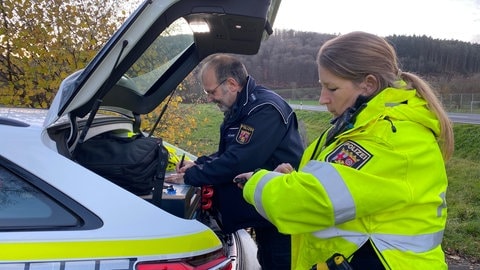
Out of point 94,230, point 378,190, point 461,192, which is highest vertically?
point 378,190

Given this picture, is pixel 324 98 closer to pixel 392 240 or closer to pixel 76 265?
pixel 392 240

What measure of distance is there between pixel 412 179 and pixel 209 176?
1.18 metres

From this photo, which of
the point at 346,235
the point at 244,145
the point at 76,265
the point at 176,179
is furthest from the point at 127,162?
→ the point at 346,235

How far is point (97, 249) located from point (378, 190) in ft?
3.08

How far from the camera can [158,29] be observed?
74.7 inches

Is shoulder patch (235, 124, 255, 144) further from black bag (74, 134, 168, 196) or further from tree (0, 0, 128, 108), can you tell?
tree (0, 0, 128, 108)

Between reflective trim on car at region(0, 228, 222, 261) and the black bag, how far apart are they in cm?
55

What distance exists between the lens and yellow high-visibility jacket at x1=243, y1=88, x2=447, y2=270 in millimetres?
1397

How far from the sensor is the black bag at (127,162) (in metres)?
2.12

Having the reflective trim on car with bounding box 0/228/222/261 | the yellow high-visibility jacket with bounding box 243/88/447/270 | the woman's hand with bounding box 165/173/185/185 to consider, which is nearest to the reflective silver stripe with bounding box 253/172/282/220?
the yellow high-visibility jacket with bounding box 243/88/447/270

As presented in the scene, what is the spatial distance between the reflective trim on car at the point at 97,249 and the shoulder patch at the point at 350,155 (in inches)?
24.3

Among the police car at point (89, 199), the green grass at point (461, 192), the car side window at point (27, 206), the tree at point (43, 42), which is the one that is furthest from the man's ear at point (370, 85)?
the tree at point (43, 42)

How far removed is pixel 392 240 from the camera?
4.75ft

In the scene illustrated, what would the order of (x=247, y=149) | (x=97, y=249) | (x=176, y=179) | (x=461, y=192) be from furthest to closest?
(x=461, y=192)
(x=176, y=179)
(x=247, y=149)
(x=97, y=249)
